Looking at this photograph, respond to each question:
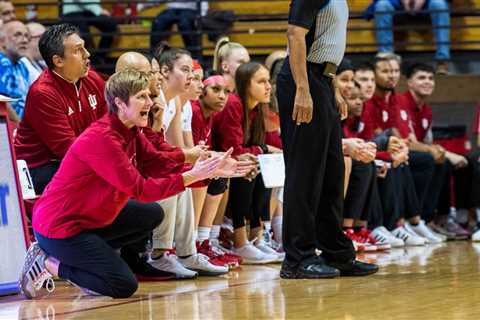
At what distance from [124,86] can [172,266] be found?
1282 mm

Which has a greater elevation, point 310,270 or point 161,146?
point 161,146

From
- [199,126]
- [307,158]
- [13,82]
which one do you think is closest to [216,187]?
[199,126]

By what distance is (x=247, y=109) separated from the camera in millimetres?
7000

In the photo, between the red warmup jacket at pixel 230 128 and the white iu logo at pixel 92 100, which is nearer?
the white iu logo at pixel 92 100

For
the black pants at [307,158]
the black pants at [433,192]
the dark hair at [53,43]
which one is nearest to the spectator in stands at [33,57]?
the dark hair at [53,43]

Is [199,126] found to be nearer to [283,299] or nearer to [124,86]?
[124,86]

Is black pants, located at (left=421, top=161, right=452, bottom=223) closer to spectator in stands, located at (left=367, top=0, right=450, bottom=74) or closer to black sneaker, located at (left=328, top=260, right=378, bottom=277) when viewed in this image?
spectator in stands, located at (left=367, top=0, right=450, bottom=74)

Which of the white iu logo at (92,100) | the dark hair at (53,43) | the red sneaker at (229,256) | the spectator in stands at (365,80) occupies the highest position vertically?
the dark hair at (53,43)

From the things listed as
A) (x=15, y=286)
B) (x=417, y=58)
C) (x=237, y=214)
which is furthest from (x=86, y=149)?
(x=417, y=58)

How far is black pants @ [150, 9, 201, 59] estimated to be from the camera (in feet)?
33.4

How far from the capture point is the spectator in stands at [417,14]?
1025 cm

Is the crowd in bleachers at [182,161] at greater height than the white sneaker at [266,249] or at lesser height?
greater

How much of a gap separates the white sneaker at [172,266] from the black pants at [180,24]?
15.1ft

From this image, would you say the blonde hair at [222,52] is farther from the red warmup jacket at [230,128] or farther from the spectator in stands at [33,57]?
the spectator in stands at [33,57]
